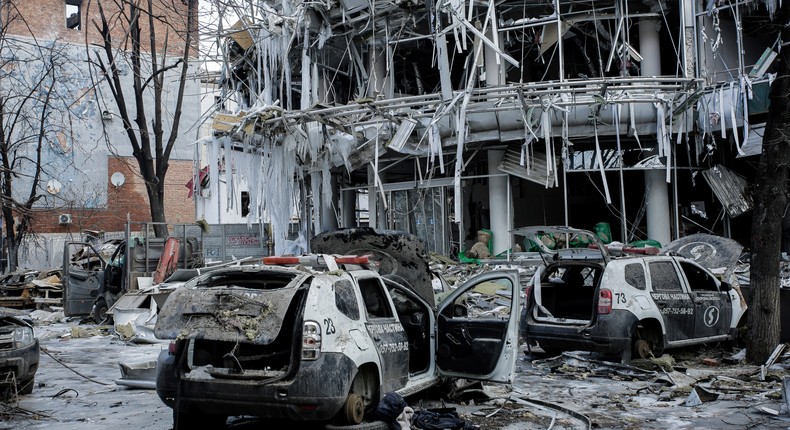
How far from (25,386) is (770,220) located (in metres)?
9.91

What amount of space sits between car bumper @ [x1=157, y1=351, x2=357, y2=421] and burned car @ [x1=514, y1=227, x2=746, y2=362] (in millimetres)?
4797

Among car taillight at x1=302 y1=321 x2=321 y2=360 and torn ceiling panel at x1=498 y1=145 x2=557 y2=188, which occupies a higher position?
torn ceiling panel at x1=498 y1=145 x2=557 y2=188

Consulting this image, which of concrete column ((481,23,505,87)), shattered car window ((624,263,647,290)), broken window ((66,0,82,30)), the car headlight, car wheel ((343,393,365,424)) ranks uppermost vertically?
broken window ((66,0,82,30))

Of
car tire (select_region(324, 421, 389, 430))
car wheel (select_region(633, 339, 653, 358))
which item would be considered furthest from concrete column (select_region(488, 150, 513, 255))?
car tire (select_region(324, 421, 389, 430))

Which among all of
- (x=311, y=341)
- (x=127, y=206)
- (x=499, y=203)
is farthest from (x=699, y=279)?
(x=127, y=206)

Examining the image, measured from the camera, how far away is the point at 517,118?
1867 centimetres

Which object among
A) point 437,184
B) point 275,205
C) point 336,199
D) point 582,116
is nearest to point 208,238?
point 336,199

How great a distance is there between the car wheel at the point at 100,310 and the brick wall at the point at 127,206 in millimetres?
18081

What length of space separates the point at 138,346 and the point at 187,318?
8791 millimetres

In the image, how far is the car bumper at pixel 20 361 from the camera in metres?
8.38

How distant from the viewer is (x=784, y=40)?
381 inches

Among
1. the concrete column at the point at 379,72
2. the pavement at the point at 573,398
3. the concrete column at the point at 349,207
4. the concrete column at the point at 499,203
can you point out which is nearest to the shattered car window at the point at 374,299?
the pavement at the point at 573,398

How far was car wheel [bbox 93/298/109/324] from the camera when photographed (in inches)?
715

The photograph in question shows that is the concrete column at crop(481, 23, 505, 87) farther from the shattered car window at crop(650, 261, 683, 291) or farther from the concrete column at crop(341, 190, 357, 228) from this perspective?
the shattered car window at crop(650, 261, 683, 291)
